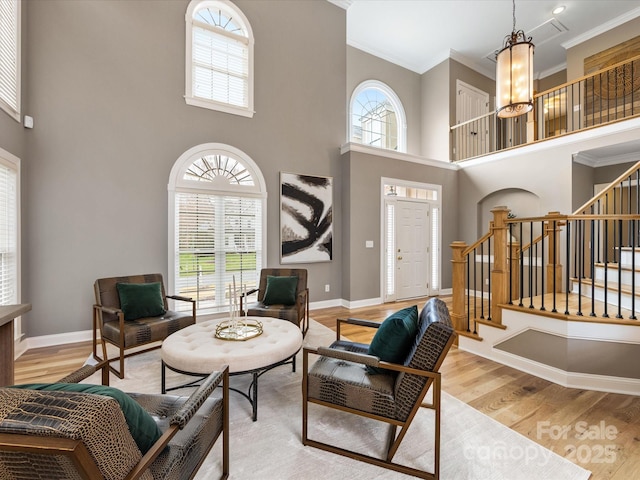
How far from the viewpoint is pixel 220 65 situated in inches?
177

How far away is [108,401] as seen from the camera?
79 centimetres

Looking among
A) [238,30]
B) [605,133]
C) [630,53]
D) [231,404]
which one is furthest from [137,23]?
[630,53]

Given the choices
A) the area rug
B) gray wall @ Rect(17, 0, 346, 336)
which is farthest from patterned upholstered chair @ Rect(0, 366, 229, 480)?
gray wall @ Rect(17, 0, 346, 336)

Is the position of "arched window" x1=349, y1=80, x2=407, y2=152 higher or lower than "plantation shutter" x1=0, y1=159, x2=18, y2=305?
higher

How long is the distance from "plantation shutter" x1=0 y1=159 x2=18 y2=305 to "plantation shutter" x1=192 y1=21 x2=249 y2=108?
2.40 metres

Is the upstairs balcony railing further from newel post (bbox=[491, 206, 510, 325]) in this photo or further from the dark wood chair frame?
the dark wood chair frame

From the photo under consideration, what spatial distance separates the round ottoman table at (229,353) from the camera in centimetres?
195

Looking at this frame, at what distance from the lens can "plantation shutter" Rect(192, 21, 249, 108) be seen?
4344mm

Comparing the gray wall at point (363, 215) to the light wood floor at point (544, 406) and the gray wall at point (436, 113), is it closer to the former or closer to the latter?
the gray wall at point (436, 113)

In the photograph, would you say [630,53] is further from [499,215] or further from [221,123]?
[221,123]

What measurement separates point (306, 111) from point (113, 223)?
3.44 m

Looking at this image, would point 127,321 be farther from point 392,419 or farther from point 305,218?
point 305,218

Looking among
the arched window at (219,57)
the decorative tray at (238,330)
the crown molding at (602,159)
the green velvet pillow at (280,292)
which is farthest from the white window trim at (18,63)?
the crown molding at (602,159)

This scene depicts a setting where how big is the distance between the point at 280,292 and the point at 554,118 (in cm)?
879
